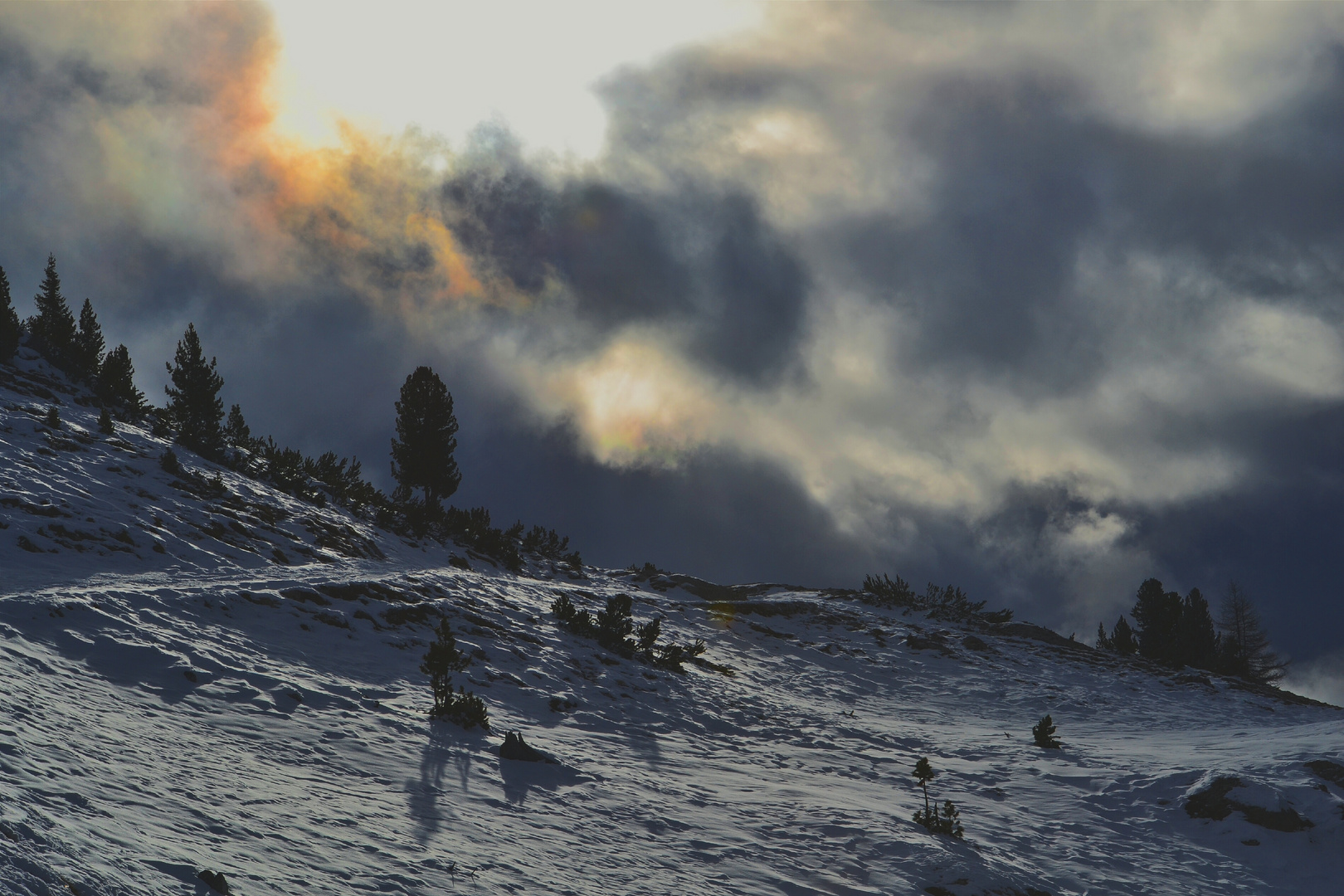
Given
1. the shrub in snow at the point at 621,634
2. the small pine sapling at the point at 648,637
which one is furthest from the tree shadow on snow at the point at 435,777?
the small pine sapling at the point at 648,637

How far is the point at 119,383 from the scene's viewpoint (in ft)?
112

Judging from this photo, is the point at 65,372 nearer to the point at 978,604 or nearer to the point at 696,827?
the point at 696,827

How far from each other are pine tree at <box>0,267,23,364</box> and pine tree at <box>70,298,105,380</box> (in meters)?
2.20

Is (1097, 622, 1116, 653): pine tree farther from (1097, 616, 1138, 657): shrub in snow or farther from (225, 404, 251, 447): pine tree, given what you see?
(225, 404, 251, 447): pine tree

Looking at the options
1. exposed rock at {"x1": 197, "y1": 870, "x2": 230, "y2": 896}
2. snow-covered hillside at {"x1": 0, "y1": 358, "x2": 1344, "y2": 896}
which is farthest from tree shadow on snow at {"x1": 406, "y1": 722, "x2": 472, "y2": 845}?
exposed rock at {"x1": 197, "y1": 870, "x2": 230, "y2": 896}

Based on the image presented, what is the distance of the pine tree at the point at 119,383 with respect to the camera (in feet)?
107

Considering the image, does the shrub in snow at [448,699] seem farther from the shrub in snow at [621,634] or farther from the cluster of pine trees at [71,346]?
the cluster of pine trees at [71,346]

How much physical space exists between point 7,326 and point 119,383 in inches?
174

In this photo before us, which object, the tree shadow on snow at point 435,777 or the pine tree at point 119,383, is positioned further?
the pine tree at point 119,383

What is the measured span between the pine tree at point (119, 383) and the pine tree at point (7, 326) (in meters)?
3.13

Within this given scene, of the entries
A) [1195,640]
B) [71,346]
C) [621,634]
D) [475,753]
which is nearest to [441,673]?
[475,753]

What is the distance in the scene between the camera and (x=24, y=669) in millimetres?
8570

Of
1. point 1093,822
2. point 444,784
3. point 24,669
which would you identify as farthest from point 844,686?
point 24,669

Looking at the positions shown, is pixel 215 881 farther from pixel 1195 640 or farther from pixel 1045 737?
pixel 1195 640
